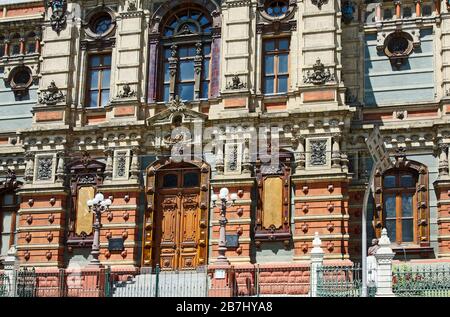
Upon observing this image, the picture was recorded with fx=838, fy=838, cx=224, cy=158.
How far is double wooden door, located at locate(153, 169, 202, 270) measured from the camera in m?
31.3

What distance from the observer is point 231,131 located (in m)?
31.4

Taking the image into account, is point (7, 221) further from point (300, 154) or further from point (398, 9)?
point (398, 9)

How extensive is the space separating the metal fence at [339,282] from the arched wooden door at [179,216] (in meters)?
5.54

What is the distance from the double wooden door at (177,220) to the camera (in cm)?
3130

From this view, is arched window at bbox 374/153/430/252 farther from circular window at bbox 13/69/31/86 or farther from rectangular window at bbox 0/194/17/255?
circular window at bbox 13/69/31/86

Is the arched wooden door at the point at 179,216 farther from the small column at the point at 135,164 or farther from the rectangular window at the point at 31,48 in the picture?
the rectangular window at the point at 31,48

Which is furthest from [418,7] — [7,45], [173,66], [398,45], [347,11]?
[7,45]

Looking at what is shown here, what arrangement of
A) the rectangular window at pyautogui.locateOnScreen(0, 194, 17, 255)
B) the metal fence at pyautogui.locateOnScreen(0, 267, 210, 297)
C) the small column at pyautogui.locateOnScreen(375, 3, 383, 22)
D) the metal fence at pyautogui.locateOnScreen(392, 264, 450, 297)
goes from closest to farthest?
the metal fence at pyautogui.locateOnScreen(392, 264, 450, 297), the metal fence at pyautogui.locateOnScreen(0, 267, 210, 297), the small column at pyautogui.locateOnScreen(375, 3, 383, 22), the rectangular window at pyautogui.locateOnScreen(0, 194, 17, 255)

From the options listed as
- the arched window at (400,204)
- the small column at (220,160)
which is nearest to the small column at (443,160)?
the arched window at (400,204)

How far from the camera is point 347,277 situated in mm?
26688

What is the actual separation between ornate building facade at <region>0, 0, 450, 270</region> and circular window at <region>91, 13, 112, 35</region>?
0.09 meters

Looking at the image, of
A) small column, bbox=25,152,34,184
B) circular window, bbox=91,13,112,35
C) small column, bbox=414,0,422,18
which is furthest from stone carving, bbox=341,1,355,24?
small column, bbox=25,152,34,184
